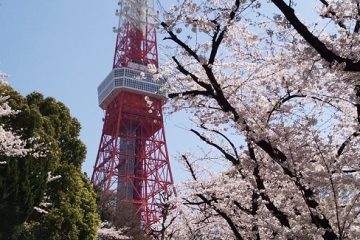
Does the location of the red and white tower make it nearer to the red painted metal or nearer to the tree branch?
the red painted metal

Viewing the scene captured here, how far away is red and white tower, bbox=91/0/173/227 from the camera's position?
29281 millimetres

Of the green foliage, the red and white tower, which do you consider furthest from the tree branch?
the red and white tower

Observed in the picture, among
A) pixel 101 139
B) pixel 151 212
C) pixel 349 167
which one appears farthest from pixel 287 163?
pixel 101 139

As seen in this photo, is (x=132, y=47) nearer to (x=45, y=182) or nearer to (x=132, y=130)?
(x=132, y=130)

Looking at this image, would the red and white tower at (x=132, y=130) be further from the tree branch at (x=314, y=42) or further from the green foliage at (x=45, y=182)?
the tree branch at (x=314, y=42)

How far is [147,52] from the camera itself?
3456cm

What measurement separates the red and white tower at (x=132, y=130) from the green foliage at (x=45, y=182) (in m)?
17.7

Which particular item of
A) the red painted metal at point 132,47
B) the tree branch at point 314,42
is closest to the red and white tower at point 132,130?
the red painted metal at point 132,47

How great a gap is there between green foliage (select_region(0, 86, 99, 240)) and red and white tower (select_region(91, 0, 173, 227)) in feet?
58.2

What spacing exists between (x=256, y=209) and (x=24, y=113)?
13.8 feet

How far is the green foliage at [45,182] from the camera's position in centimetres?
716

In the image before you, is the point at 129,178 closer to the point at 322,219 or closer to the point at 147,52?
the point at 147,52

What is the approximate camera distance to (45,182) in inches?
300

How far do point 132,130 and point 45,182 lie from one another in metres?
25.2
